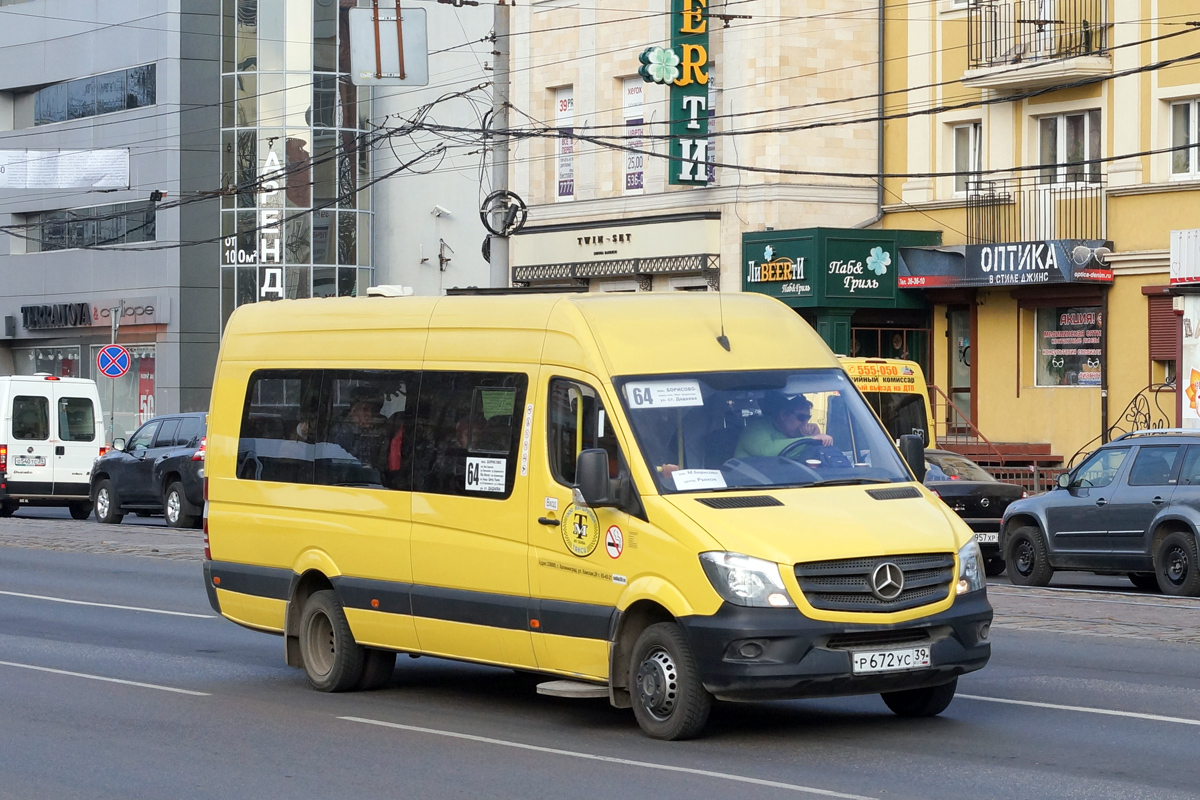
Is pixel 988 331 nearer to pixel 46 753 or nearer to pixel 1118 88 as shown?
pixel 1118 88

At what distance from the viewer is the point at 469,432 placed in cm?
1045

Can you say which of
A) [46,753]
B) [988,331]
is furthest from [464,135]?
[46,753]

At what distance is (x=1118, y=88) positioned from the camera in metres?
29.6

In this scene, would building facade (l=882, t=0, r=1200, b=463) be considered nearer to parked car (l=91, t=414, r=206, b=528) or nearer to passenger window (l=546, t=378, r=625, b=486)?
parked car (l=91, t=414, r=206, b=528)

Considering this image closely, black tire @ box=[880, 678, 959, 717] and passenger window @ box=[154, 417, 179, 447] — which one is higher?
passenger window @ box=[154, 417, 179, 447]

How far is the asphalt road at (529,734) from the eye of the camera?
8.26 m

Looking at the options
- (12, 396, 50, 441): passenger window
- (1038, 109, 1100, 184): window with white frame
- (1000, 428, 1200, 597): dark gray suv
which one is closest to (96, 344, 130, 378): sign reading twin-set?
(12, 396, 50, 441): passenger window

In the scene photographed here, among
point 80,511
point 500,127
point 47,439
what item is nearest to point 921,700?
point 500,127

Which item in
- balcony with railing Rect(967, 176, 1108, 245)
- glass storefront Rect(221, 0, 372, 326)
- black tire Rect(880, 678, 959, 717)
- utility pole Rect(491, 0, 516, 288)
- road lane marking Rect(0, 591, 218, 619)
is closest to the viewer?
black tire Rect(880, 678, 959, 717)

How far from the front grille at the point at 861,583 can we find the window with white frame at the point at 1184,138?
21.6 meters

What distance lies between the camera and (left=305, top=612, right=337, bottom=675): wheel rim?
11477 millimetres

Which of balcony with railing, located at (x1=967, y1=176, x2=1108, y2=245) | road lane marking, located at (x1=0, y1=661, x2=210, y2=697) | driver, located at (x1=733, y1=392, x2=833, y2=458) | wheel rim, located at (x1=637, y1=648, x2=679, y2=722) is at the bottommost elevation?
road lane marking, located at (x1=0, y1=661, x2=210, y2=697)

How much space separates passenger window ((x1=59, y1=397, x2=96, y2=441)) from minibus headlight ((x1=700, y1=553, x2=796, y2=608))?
2407cm

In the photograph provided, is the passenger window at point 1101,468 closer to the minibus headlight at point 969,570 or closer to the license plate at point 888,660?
the minibus headlight at point 969,570
